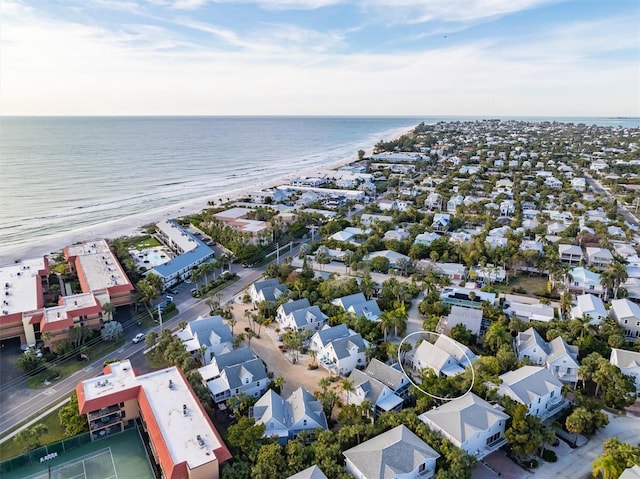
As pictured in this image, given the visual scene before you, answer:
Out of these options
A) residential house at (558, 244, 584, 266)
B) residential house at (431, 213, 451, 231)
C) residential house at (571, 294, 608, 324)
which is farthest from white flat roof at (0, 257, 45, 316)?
residential house at (558, 244, 584, 266)

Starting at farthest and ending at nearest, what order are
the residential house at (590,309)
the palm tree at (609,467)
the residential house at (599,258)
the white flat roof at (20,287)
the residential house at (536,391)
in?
the residential house at (599,258)
the white flat roof at (20,287)
the residential house at (590,309)
the residential house at (536,391)
the palm tree at (609,467)

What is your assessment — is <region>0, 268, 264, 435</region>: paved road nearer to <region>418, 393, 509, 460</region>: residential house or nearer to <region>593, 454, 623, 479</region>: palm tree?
<region>418, 393, 509, 460</region>: residential house

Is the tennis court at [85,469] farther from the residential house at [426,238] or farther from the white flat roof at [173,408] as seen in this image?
the residential house at [426,238]

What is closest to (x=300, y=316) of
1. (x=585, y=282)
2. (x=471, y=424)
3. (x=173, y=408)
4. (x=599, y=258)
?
(x=173, y=408)

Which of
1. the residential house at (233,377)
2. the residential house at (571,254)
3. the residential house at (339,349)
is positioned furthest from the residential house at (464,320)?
the residential house at (571,254)

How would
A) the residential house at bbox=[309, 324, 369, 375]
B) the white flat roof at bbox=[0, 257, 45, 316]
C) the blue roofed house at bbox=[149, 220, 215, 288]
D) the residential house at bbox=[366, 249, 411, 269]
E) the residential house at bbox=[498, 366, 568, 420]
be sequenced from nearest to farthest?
the residential house at bbox=[498, 366, 568, 420], the residential house at bbox=[309, 324, 369, 375], the white flat roof at bbox=[0, 257, 45, 316], the blue roofed house at bbox=[149, 220, 215, 288], the residential house at bbox=[366, 249, 411, 269]

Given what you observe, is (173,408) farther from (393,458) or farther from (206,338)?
(393,458)
